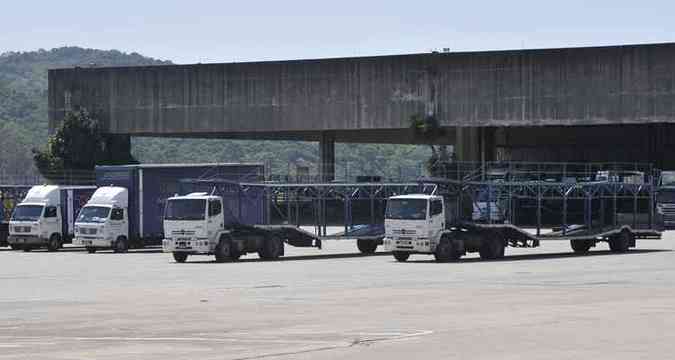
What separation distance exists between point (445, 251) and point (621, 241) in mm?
10512

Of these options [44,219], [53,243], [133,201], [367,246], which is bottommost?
[53,243]

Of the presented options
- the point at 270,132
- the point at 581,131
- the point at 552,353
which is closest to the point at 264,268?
the point at 552,353

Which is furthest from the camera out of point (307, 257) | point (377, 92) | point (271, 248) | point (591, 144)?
point (591, 144)

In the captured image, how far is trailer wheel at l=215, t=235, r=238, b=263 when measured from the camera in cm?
5075

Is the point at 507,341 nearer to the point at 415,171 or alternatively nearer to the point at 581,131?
the point at 415,171

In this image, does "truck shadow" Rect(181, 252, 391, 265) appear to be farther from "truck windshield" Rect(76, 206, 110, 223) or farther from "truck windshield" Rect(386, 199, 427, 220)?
"truck windshield" Rect(76, 206, 110, 223)

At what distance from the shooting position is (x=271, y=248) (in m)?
52.4

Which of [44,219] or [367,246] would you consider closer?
[367,246]

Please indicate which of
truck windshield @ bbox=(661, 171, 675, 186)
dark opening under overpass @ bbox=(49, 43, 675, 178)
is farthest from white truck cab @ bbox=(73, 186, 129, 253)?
truck windshield @ bbox=(661, 171, 675, 186)

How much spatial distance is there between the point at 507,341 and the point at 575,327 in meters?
2.53

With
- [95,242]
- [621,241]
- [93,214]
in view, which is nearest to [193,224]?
[95,242]

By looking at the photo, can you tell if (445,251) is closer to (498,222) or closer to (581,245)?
(498,222)

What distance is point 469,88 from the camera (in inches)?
3580

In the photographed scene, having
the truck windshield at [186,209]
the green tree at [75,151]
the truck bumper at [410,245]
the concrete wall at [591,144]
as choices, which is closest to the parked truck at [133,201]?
the truck windshield at [186,209]
